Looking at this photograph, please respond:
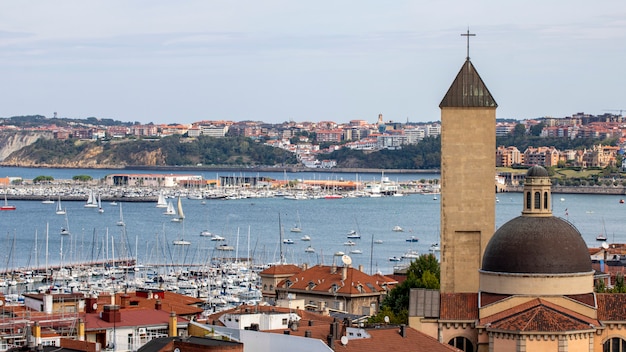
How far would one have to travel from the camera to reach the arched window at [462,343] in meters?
25.4

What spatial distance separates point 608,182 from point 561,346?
159 m

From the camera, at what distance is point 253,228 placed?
10312 cm

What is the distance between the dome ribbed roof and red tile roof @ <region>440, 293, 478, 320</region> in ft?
2.15

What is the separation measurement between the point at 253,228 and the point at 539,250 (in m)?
78.3

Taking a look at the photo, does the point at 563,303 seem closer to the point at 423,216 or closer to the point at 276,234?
the point at 276,234

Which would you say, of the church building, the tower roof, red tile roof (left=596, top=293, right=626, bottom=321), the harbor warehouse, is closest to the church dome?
the church building

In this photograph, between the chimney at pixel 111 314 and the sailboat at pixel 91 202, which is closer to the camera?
the chimney at pixel 111 314

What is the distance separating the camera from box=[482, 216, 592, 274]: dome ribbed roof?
25.1m

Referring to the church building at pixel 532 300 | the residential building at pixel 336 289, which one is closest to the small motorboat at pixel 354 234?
the residential building at pixel 336 289

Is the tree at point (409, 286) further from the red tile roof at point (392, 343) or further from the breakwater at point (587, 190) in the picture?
the breakwater at point (587, 190)

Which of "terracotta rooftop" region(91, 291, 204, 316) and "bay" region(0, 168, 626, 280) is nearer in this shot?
"terracotta rooftop" region(91, 291, 204, 316)

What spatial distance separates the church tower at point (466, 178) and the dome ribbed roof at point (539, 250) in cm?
318

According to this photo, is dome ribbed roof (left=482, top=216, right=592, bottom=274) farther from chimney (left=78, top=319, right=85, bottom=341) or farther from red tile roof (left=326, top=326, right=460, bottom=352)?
→ chimney (left=78, top=319, right=85, bottom=341)

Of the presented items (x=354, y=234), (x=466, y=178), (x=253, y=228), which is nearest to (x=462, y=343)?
(x=466, y=178)
